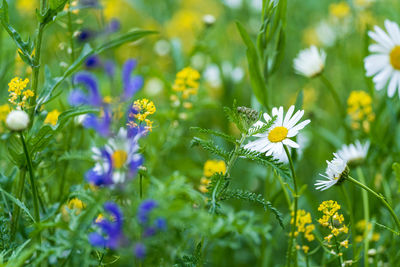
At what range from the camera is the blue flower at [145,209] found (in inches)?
27.0

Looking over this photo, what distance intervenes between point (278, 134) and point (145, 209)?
0.39 metres

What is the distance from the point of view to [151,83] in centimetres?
241

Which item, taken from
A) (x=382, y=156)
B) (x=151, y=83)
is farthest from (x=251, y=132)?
(x=151, y=83)

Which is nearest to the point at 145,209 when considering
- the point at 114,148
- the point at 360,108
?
the point at 114,148

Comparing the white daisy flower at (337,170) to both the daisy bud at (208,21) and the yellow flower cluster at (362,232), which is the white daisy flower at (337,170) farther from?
the daisy bud at (208,21)

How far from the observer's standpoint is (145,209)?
69 cm

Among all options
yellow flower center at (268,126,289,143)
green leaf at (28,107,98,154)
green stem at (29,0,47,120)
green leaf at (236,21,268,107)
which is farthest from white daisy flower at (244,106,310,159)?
green stem at (29,0,47,120)

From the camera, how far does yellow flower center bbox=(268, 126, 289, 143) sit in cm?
97

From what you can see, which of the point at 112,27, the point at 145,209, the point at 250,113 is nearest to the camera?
the point at 145,209

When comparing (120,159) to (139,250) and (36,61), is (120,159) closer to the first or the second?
(139,250)

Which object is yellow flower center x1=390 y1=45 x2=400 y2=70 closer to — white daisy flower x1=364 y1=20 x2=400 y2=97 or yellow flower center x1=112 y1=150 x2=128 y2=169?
white daisy flower x1=364 y1=20 x2=400 y2=97

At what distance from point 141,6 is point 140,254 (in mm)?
2207

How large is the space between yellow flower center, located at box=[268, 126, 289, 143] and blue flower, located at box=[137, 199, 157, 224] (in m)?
0.37

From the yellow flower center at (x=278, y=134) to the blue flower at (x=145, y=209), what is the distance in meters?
0.37
